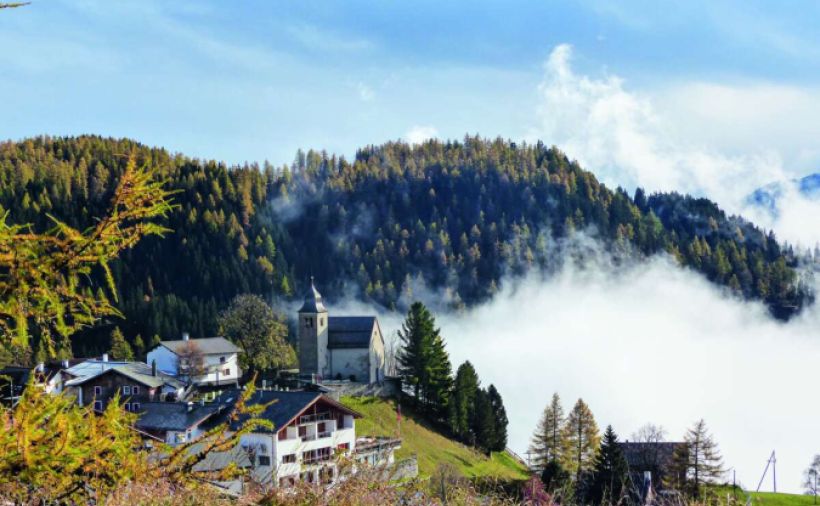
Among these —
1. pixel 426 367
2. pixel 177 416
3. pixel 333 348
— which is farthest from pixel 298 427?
pixel 333 348

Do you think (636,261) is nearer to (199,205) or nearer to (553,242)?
(553,242)

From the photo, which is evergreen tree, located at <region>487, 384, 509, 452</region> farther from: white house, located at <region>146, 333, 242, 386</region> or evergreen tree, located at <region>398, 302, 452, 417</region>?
white house, located at <region>146, 333, 242, 386</region>

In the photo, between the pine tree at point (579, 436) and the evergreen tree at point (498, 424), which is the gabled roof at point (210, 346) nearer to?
the evergreen tree at point (498, 424)

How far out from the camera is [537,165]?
194 m

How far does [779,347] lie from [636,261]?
4154cm

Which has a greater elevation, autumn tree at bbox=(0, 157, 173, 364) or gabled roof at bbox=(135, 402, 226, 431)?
autumn tree at bbox=(0, 157, 173, 364)

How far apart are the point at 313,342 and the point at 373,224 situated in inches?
4194

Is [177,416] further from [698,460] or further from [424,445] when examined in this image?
[698,460]

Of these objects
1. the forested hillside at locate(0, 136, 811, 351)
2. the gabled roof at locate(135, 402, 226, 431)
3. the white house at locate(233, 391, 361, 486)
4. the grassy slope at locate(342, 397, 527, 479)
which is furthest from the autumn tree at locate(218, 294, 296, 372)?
the forested hillside at locate(0, 136, 811, 351)

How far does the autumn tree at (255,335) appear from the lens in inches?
2694

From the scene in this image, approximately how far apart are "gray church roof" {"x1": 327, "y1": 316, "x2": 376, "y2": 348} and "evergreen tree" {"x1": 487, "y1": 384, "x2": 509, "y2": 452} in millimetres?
11503

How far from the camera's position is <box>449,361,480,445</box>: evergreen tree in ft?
209

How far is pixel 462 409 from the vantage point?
6419 centimetres

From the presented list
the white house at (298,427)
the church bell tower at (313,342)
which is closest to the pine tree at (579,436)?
the white house at (298,427)
